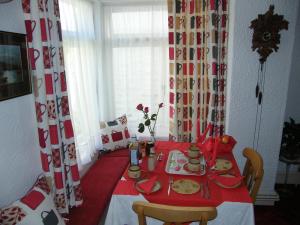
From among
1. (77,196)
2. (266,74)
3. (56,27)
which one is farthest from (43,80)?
(266,74)

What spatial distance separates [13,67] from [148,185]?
115 centimetres

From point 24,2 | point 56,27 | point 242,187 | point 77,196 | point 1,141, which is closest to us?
point 1,141

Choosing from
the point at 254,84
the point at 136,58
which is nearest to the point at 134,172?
the point at 254,84

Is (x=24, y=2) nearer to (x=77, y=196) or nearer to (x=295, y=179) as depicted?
(x=77, y=196)

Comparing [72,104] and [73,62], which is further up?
[73,62]

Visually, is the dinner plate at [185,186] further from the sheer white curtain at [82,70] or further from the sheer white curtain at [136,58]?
the sheer white curtain at [136,58]

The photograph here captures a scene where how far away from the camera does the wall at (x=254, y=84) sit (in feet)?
7.80

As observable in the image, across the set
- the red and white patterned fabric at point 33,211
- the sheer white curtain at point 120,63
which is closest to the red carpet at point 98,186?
the sheer white curtain at point 120,63

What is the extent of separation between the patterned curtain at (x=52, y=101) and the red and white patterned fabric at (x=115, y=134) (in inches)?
42.5

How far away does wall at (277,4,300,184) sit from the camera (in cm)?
282

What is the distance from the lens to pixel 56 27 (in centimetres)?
183

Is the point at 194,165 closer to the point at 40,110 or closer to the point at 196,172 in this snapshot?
the point at 196,172

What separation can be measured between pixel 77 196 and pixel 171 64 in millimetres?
1863

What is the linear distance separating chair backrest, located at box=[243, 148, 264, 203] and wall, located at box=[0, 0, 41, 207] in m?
1.61
